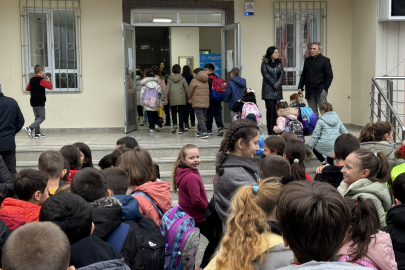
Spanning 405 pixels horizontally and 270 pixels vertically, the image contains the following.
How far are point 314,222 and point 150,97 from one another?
8.54 metres

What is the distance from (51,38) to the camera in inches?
399

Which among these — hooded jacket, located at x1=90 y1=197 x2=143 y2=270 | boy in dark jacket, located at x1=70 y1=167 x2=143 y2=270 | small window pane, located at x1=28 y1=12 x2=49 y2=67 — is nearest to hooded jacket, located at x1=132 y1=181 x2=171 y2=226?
boy in dark jacket, located at x1=70 y1=167 x2=143 y2=270

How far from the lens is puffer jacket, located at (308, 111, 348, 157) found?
6.88m

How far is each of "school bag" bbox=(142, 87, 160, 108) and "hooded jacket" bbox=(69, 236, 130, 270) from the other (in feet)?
25.6

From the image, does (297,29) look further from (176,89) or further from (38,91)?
(38,91)

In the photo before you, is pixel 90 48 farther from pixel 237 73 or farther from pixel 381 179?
pixel 381 179

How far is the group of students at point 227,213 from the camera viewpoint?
159 centimetres

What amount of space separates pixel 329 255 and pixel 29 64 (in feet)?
31.7

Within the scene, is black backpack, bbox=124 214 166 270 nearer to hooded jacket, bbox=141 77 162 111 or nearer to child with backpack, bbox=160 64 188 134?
child with backpack, bbox=160 64 188 134

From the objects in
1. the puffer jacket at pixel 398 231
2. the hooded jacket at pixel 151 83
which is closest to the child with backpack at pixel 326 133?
the hooded jacket at pixel 151 83

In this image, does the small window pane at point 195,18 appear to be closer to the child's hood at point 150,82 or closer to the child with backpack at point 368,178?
the child's hood at point 150,82

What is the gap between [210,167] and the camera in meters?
7.53

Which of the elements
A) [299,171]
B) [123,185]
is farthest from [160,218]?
[299,171]

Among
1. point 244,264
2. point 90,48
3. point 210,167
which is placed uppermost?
point 90,48
